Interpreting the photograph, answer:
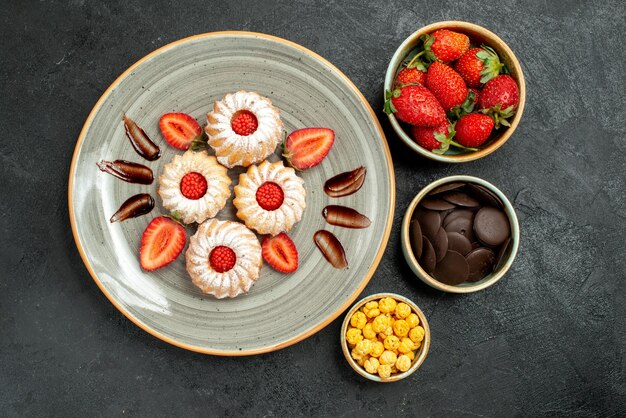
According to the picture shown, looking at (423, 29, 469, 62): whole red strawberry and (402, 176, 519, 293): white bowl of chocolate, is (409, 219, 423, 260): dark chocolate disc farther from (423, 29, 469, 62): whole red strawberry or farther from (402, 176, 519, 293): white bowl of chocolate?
(423, 29, 469, 62): whole red strawberry

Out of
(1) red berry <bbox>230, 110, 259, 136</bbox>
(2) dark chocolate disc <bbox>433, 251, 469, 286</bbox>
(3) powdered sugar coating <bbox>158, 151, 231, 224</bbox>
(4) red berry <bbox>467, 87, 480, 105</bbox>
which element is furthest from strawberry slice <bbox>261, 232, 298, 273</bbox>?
(4) red berry <bbox>467, 87, 480, 105</bbox>

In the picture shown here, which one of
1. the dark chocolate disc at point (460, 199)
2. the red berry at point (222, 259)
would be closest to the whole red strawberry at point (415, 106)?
the dark chocolate disc at point (460, 199)

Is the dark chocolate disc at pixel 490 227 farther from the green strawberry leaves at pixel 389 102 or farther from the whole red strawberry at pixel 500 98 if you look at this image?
the green strawberry leaves at pixel 389 102

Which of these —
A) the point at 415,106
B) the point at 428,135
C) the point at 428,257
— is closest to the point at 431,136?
the point at 428,135

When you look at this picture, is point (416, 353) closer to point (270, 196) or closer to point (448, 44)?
point (270, 196)

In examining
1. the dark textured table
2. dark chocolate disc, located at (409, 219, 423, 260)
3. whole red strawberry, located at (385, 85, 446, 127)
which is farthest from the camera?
the dark textured table

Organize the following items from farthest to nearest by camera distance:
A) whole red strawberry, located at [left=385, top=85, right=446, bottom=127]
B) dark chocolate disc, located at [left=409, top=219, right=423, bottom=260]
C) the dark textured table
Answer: the dark textured table, dark chocolate disc, located at [left=409, top=219, right=423, bottom=260], whole red strawberry, located at [left=385, top=85, right=446, bottom=127]

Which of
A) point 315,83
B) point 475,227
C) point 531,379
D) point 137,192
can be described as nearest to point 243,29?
point 315,83

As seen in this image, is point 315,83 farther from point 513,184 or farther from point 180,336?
point 180,336
